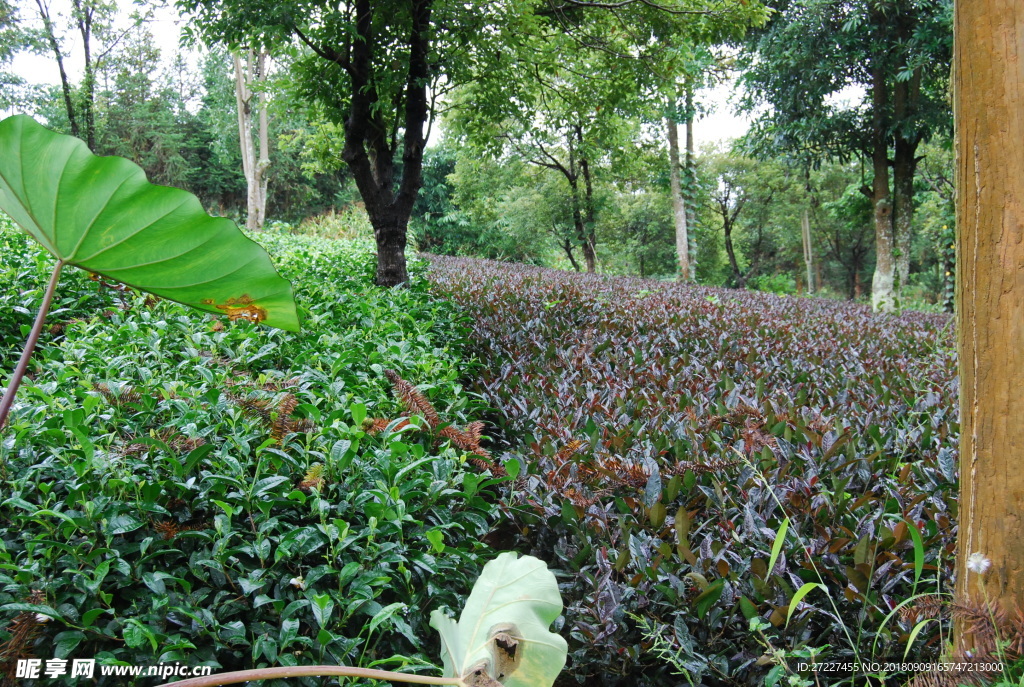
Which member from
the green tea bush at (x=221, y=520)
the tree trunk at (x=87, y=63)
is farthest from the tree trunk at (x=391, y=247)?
the tree trunk at (x=87, y=63)

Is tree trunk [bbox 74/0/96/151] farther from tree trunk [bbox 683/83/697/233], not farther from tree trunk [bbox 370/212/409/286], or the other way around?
tree trunk [bbox 683/83/697/233]

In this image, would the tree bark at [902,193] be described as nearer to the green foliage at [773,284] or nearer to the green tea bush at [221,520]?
the green tea bush at [221,520]

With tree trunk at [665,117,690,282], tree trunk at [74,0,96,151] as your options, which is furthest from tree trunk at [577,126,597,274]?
tree trunk at [74,0,96,151]

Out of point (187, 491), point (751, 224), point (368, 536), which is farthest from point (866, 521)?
point (751, 224)

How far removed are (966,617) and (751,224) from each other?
35265 millimetres

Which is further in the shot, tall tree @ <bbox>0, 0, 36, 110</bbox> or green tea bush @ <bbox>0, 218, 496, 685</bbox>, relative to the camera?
tall tree @ <bbox>0, 0, 36, 110</bbox>

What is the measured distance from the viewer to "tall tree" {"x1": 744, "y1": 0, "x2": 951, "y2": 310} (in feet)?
36.1

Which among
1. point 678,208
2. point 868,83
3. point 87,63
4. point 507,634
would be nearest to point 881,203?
point 868,83

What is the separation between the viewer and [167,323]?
3.65 meters

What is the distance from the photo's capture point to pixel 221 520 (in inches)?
70.7

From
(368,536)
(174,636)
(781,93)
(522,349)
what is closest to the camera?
(174,636)

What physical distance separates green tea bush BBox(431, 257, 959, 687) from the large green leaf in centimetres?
66

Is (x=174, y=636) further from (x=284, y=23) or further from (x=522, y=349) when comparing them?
(x=284, y=23)

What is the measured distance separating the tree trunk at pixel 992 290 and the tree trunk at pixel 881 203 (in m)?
11.9
